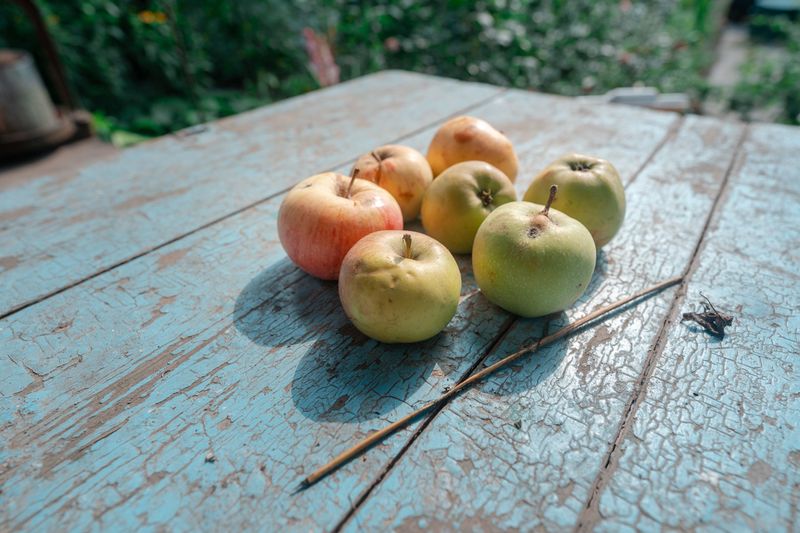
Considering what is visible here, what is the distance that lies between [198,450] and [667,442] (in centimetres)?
75

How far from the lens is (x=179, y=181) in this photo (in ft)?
5.65

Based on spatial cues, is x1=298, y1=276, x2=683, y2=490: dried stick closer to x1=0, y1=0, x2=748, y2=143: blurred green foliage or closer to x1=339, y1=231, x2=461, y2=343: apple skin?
x1=339, y1=231, x2=461, y2=343: apple skin

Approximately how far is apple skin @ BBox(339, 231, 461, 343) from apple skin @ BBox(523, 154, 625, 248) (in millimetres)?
395

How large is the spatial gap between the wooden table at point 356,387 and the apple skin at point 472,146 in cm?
16

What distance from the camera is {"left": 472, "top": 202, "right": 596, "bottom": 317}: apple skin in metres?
0.98

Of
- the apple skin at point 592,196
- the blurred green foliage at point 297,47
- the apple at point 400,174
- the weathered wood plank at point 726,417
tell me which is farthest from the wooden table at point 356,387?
the blurred green foliage at point 297,47

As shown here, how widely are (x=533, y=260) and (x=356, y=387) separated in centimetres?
42

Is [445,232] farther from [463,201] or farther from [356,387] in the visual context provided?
[356,387]

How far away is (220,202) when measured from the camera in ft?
5.20

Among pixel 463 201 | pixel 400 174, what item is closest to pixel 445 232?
pixel 463 201

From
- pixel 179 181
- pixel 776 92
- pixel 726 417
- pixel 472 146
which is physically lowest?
pixel 776 92

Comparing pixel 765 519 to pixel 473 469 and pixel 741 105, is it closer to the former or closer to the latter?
pixel 473 469

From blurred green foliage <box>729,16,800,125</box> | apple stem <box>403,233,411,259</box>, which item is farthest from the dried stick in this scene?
blurred green foliage <box>729,16,800,125</box>

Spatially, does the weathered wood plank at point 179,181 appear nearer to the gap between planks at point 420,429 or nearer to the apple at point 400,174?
the apple at point 400,174
